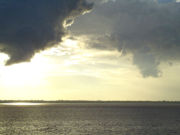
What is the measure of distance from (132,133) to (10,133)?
3397cm

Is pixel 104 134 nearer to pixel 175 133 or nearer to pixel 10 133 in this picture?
pixel 175 133

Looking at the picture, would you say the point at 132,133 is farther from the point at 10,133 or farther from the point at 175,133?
the point at 10,133

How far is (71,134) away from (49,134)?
19.5ft

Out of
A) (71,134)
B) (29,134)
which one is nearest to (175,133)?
(71,134)

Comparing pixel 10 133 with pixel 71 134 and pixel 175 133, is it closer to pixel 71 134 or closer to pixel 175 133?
pixel 71 134

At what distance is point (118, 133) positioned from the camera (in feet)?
252

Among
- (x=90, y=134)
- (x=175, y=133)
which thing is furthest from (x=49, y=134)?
(x=175, y=133)

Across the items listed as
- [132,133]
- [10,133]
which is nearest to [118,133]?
[132,133]

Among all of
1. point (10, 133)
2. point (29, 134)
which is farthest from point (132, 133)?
point (10, 133)

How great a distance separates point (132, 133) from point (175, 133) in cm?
1187

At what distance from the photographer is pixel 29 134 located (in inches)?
3012

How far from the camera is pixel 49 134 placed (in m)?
75.6

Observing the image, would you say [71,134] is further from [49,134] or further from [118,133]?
[118,133]

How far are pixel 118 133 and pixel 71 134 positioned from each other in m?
Answer: 12.9
